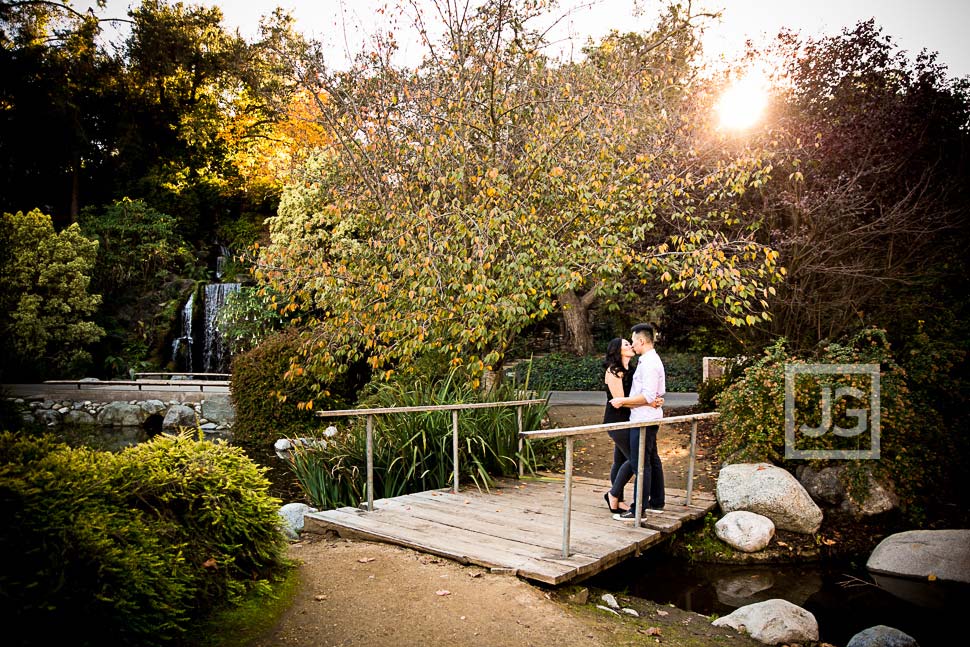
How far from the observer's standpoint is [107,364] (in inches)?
842

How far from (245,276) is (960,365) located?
2133 cm

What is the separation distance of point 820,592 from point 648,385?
2380mm

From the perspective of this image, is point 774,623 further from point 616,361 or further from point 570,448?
point 616,361

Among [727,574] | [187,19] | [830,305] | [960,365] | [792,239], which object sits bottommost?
[727,574]

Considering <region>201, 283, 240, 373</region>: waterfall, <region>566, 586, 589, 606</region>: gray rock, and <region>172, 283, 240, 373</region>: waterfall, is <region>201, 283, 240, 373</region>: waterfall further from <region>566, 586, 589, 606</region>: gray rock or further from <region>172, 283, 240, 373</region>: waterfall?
<region>566, 586, 589, 606</region>: gray rock

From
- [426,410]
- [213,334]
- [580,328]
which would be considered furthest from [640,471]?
[213,334]

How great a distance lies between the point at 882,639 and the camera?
167 inches

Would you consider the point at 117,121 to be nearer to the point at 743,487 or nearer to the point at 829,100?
the point at 829,100

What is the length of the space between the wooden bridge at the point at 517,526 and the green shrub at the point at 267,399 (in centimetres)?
625

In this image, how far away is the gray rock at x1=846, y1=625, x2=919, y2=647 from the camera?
420 cm

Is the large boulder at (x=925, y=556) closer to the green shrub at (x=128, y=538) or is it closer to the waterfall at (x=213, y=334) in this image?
the green shrub at (x=128, y=538)

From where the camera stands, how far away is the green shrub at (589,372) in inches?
700

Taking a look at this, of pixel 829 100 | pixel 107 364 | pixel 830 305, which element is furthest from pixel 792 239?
pixel 107 364

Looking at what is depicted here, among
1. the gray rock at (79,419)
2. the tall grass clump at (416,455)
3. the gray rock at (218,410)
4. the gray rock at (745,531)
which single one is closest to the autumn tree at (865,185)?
the gray rock at (745,531)
